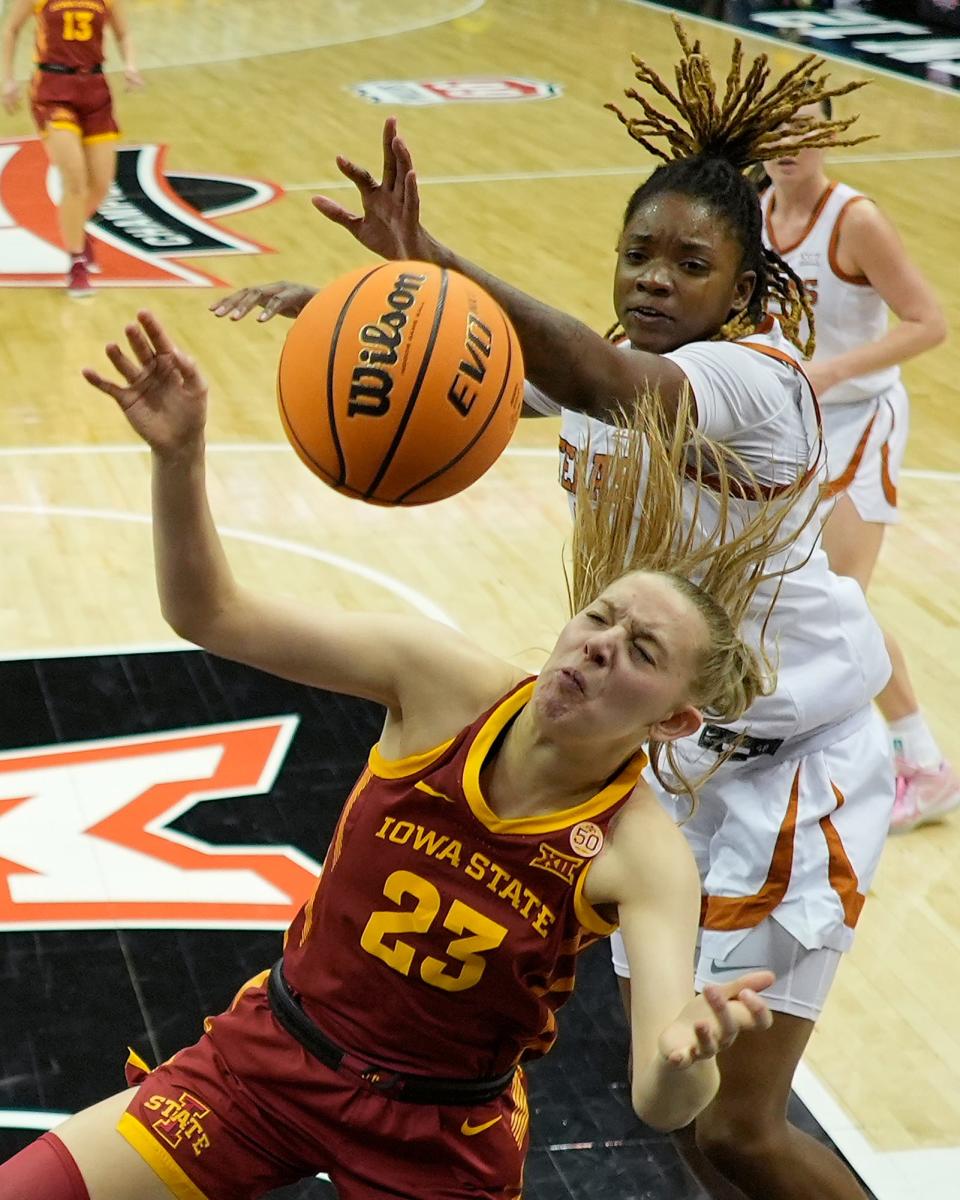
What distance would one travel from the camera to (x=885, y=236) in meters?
5.16

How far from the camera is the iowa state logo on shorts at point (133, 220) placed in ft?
33.4

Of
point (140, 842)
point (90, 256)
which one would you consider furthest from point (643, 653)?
point (90, 256)

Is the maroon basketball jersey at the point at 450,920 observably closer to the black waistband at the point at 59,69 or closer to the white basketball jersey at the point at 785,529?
the white basketball jersey at the point at 785,529

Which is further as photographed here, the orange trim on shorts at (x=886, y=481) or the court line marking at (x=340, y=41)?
the court line marking at (x=340, y=41)

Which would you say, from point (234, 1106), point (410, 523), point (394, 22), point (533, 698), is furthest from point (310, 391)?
point (394, 22)

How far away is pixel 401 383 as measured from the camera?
113 inches

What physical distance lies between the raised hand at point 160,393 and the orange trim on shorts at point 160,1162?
1025 mm

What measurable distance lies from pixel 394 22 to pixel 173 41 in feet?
8.59

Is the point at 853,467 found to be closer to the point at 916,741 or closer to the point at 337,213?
the point at 916,741

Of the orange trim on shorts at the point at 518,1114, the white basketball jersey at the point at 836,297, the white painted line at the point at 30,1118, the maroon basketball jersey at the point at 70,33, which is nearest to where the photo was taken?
the orange trim on shorts at the point at 518,1114

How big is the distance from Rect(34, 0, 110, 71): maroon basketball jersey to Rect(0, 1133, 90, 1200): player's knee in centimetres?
786

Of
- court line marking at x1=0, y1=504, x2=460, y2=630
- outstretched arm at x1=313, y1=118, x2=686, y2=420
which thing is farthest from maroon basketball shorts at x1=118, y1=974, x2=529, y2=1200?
court line marking at x1=0, y1=504, x2=460, y2=630

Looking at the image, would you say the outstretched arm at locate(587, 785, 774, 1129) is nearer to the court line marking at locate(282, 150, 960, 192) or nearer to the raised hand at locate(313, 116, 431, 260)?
the raised hand at locate(313, 116, 431, 260)

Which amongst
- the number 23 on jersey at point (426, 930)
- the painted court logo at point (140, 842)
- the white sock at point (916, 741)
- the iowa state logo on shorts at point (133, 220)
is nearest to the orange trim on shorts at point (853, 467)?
the white sock at point (916, 741)
